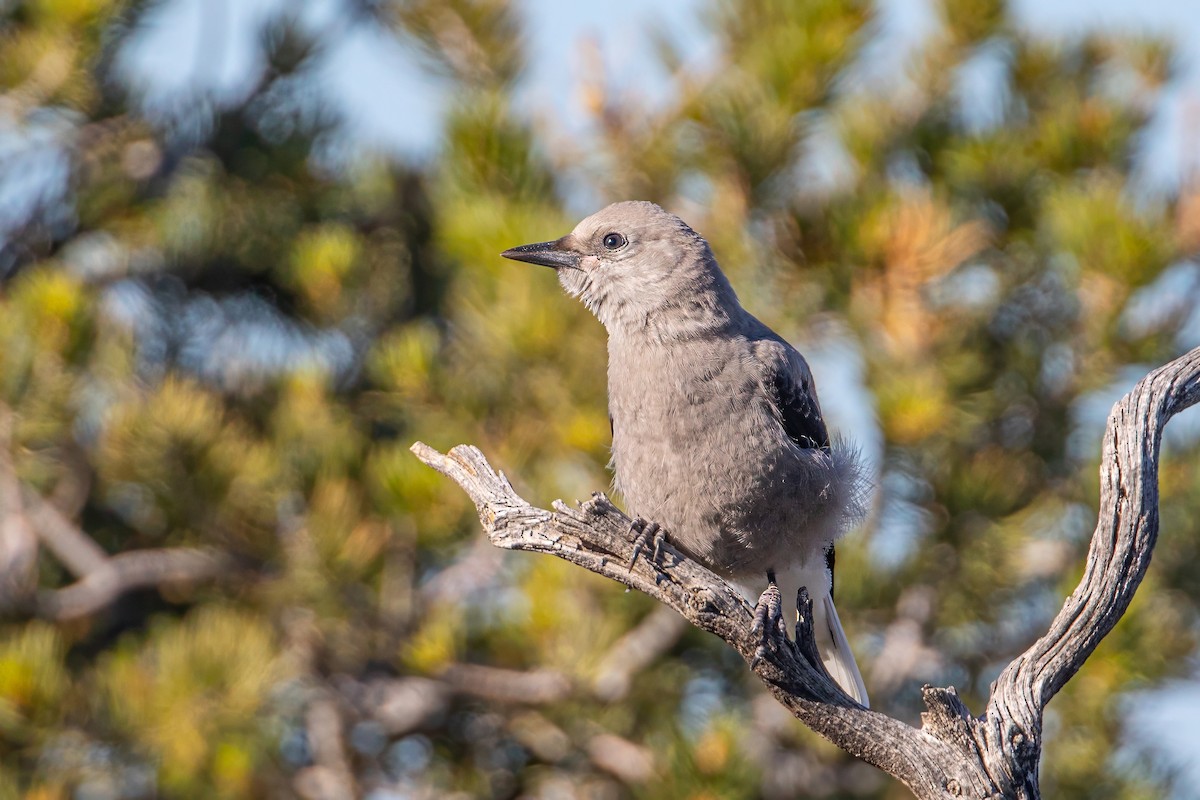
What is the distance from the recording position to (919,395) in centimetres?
547

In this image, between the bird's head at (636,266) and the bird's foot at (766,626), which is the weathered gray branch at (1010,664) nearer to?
the bird's foot at (766,626)

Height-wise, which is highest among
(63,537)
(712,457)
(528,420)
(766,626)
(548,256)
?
(766,626)

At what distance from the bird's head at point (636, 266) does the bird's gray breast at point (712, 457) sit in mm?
174

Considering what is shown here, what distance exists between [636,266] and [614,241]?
145 millimetres

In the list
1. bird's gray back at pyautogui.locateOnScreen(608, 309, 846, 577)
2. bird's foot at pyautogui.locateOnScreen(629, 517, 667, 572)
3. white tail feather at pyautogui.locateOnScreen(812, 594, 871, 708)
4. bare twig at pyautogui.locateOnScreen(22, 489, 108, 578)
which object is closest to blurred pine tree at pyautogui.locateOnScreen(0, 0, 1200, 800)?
bare twig at pyautogui.locateOnScreen(22, 489, 108, 578)

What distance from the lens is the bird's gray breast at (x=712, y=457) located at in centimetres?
447

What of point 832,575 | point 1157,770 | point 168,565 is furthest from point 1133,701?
point 168,565

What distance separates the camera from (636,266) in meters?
4.93

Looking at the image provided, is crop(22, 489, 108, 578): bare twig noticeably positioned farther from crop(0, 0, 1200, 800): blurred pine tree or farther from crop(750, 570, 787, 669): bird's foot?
crop(750, 570, 787, 669): bird's foot

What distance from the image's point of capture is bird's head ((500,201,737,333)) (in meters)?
4.83

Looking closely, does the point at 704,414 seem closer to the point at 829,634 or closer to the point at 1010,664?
the point at 829,634

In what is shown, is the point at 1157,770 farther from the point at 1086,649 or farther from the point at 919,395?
the point at 1086,649

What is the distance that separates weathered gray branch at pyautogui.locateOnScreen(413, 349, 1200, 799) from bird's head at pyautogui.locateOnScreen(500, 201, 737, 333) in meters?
1.31

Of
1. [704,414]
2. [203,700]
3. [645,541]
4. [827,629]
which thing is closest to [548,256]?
[704,414]
